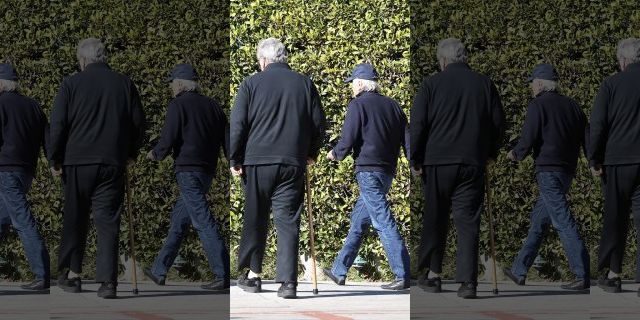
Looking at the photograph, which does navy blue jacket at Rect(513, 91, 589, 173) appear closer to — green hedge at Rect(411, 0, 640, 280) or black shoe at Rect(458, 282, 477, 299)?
green hedge at Rect(411, 0, 640, 280)

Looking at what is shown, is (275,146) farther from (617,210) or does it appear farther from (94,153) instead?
(94,153)

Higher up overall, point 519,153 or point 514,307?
point 519,153

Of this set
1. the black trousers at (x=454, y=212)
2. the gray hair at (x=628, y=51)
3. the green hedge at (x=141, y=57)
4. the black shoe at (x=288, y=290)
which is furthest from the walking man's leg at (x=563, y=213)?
the black shoe at (x=288, y=290)

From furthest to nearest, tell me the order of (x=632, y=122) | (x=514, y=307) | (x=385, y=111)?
(x=385, y=111), (x=632, y=122), (x=514, y=307)

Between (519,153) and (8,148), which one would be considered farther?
(8,148)

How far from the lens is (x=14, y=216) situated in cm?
420

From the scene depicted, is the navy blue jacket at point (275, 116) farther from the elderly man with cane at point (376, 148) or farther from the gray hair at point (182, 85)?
the gray hair at point (182, 85)

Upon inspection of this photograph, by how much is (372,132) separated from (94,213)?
4.96 metres

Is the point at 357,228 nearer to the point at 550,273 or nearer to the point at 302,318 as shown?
the point at 302,318

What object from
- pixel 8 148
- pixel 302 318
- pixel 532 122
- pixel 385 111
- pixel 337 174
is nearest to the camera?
pixel 532 122

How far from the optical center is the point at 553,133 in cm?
389

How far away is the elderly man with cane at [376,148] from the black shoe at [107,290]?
4.95 meters

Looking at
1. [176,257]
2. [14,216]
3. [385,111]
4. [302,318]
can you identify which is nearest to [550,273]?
[176,257]

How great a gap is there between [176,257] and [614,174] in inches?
81.5
